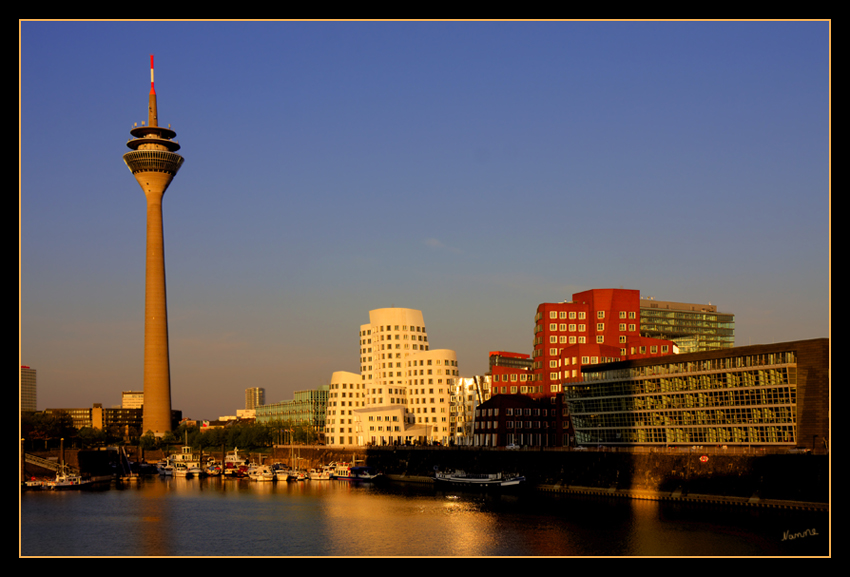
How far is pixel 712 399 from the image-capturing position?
458 feet

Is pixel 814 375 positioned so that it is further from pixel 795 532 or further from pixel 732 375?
pixel 795 532

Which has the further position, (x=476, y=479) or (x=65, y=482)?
(x=65, y=482)

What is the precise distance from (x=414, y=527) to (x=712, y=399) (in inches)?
2238

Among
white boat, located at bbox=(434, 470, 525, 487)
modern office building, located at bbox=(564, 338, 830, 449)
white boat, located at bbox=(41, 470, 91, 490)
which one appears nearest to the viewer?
modern office building, located at bbox=(564, 338, 830, 449)

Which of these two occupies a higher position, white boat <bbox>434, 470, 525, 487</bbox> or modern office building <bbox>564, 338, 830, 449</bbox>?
modern office building <bbox>564, 338, 830, 449</bbox>

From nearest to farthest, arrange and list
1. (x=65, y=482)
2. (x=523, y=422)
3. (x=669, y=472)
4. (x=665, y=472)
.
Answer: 1. (x=669, y=472)
2. (x=665, y=472)
3. (x=65, y=482)
4. (x=523, y=422)
